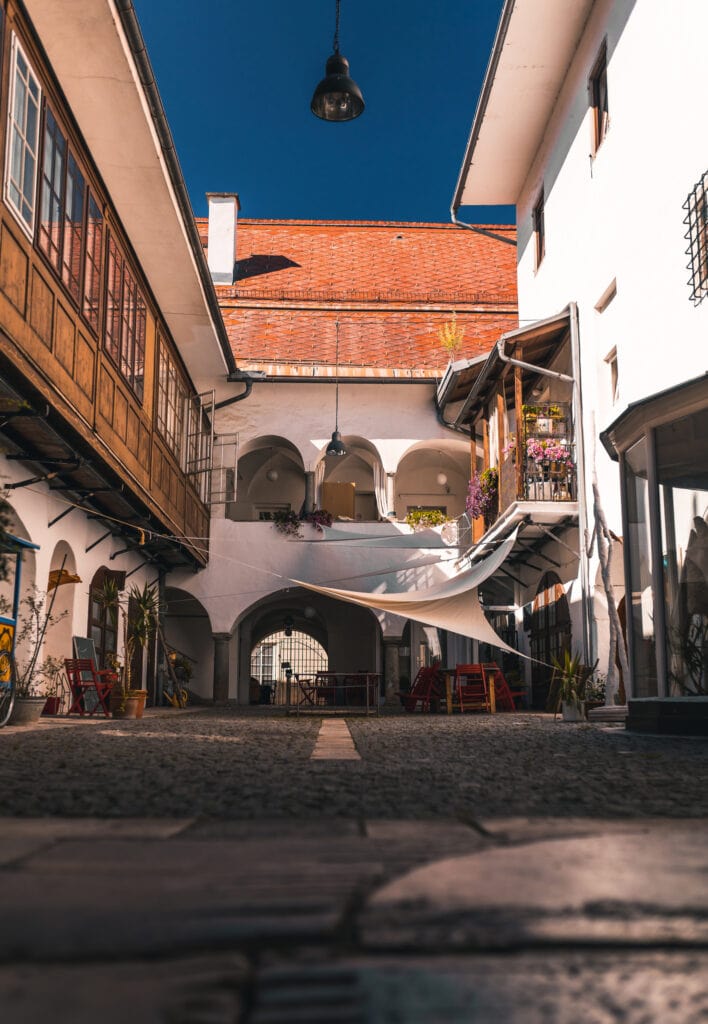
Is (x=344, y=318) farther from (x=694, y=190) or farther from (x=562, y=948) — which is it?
(x=562, y=948)

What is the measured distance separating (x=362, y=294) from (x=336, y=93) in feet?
41.9

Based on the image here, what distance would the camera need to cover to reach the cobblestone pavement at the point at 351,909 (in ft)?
4.12

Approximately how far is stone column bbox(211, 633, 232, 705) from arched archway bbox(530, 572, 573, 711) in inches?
247

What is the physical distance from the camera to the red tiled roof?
2198 cm

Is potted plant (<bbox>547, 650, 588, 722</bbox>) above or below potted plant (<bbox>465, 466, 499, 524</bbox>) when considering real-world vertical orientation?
below

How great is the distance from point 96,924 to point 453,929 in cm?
51

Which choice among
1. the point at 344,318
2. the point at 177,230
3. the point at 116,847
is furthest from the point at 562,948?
the point at 344,318

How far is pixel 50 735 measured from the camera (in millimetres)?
7672

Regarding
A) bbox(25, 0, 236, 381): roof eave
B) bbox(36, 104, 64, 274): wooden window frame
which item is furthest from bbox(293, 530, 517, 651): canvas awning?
bbox(36, 104, 64, 274): wooden window frame

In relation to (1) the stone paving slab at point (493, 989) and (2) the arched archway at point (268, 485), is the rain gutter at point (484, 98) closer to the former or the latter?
(2) the arched archway at point (268, 485)

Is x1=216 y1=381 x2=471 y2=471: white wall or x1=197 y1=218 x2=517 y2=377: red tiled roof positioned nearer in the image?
x1=216 y1=381 x2=471 y2=471: white wall

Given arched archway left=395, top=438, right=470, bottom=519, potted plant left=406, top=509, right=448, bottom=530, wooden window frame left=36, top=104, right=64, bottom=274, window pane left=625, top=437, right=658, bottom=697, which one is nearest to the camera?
window pane left=625, top=437, right=658, bottom=697

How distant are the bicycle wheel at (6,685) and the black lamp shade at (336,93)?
21.4 feet

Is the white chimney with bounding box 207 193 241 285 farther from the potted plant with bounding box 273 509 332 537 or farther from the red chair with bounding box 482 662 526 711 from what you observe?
the red chair with bounding box 482 662 526 711
